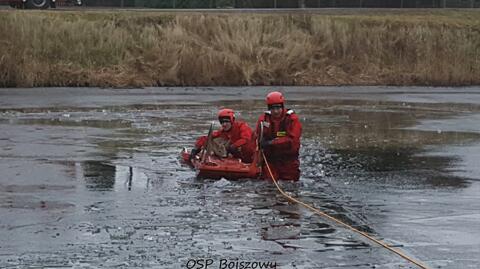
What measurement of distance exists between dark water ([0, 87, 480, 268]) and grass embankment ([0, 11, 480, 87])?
28.2 ft

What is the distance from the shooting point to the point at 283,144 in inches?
563

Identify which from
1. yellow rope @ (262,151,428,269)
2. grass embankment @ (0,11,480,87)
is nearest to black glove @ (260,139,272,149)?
yellow rope @ (262,151,428,269)

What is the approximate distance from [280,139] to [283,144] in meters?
0.09

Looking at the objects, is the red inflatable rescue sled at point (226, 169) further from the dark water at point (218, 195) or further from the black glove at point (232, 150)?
the black glove at point (232, 150)

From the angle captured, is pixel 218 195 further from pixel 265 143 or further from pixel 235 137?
pixel 235 137

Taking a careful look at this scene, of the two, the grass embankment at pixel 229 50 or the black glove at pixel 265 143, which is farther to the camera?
the grass embankment at pixel 229 50

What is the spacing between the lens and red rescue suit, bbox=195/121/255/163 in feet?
48.2

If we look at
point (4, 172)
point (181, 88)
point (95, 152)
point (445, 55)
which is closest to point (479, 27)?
point (445, 55)

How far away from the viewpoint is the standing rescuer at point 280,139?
14.3 metres

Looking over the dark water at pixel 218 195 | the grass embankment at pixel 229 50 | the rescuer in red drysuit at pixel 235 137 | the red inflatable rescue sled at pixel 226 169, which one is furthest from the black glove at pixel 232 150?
the grass embankment at pixel 229 50

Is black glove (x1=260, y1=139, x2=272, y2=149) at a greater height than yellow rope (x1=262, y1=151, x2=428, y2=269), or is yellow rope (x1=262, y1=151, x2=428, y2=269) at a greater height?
black glove (x1=260, y1=139, x2=272, y2=149)

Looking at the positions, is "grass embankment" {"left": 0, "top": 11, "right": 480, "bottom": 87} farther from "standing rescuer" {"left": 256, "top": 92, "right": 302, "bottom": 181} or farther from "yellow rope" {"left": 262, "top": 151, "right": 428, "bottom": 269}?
"yellow rope" {"left": 262, "top": 151, "right": 428, "bottom": 269}

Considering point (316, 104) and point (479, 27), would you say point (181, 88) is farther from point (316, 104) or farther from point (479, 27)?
point (479, 27)

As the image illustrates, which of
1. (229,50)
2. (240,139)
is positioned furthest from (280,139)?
(229,50)
